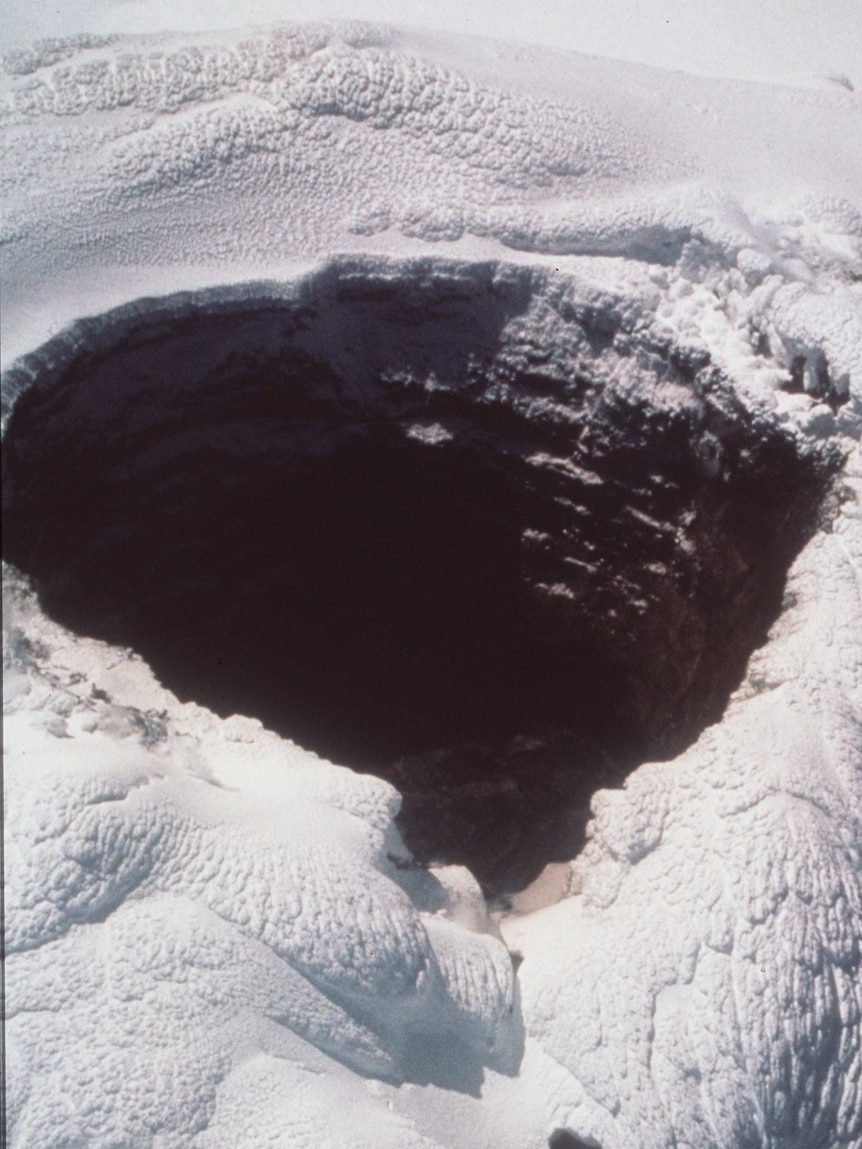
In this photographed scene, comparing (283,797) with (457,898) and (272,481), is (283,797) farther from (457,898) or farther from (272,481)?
(272,481)

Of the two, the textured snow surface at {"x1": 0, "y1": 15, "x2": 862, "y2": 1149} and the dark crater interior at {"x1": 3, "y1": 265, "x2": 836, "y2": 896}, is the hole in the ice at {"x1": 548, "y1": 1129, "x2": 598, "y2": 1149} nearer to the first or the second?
the textured snow surface at {"x1": 0, "y1": 15, "x2": 862, "y2": 1149}

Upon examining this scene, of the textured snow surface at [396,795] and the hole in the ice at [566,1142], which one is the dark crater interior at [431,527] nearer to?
the textured snow surface at [396,795]

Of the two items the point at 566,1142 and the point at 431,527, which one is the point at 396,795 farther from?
the point at 431,527

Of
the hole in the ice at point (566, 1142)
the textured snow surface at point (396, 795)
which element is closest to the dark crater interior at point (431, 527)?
the textured snow surface at point (396, 795)

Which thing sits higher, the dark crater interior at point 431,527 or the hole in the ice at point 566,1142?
the dark crater interior at point 431,527

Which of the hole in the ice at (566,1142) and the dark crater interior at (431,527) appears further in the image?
the dark crater interior at (431,527)

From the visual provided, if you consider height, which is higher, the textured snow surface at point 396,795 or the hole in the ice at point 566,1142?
the textured snow surface at point 396,795

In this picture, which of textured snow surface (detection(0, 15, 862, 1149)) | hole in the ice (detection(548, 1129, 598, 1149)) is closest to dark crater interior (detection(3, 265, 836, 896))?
textured snow surface (detection(0, 15, 862, 1149))
